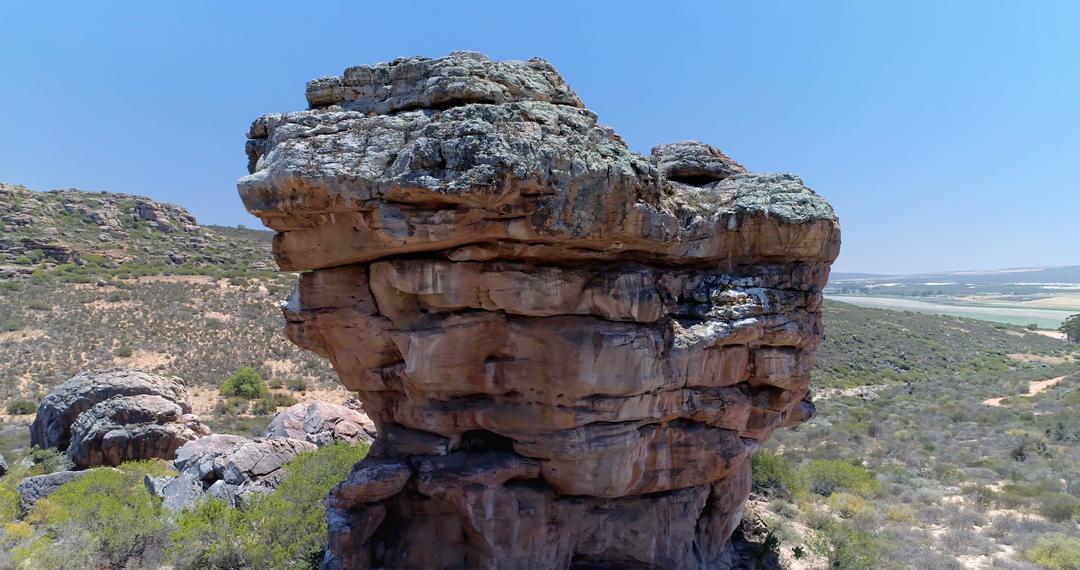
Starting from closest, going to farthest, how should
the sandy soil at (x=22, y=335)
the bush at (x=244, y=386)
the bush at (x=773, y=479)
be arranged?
the bush at (x=773, y=479), the bush at (x=244, y=386), the sandy soil at (x=22, y=335)

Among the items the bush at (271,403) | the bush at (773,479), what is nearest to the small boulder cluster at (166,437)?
the bush at (271,403)

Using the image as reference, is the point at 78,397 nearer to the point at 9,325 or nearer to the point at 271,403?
the point at 271,403

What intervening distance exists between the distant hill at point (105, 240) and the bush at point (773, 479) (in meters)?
52.8

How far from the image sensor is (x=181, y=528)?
1295cm

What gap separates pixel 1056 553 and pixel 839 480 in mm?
6164

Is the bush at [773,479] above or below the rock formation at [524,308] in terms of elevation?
below

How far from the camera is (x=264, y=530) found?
12.5 m

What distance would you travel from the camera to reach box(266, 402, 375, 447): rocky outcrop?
18.8m

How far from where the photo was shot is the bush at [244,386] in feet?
99.9

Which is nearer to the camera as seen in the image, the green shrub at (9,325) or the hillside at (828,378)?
the hillside at (828,378)

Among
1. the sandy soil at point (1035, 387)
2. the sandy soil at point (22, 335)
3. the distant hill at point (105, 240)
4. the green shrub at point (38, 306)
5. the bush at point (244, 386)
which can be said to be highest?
the distant hill at point (105, 240)

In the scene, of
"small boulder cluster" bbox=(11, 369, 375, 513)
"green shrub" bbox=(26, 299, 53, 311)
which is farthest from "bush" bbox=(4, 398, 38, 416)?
"green shrub" bbox=(26, 299, 53, 311)

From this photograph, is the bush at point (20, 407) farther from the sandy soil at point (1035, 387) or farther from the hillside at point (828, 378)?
the sandy soil at point (1035, 387)

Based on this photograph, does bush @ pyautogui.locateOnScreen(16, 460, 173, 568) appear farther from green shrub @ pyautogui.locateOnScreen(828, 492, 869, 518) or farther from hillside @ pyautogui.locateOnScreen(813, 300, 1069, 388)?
hillside @ pyautogui.locateOnScreen(813, 300, 1069, 388)
